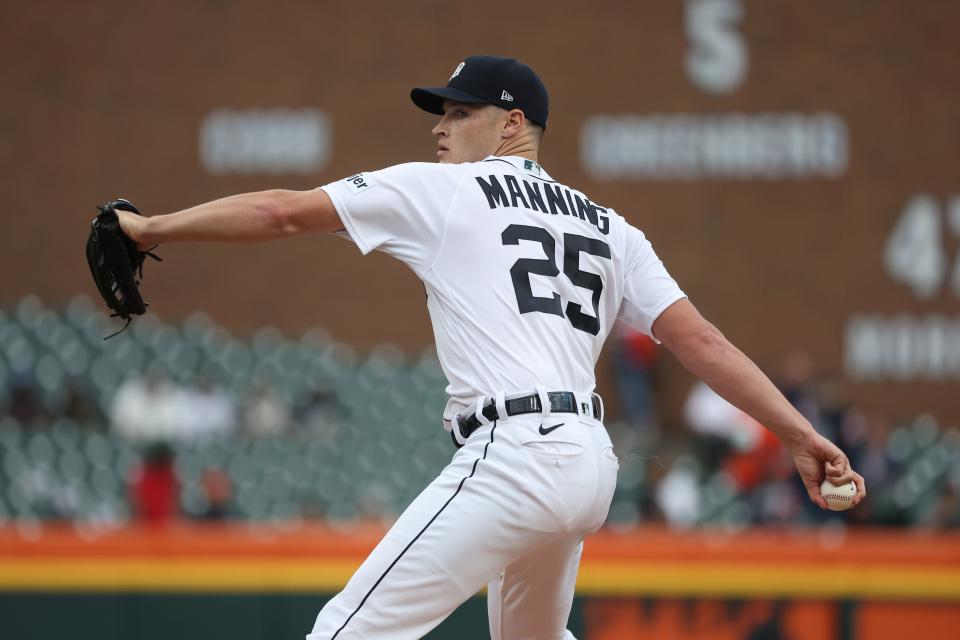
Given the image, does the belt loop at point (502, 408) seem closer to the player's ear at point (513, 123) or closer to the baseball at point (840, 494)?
the player's ear at point (513, 123)

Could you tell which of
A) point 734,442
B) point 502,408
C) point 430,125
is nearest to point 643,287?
point 502,408

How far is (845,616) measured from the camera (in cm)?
549

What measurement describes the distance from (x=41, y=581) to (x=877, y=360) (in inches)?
293

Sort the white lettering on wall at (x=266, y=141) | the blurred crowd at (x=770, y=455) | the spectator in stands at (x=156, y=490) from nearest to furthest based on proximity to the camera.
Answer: the spectator in stands at (x=156, y=490), the blurred crowd at (x=770, y=455), the white lettering on wall at (x=266, y=141)

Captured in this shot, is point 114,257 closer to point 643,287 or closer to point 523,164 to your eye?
point 523,164

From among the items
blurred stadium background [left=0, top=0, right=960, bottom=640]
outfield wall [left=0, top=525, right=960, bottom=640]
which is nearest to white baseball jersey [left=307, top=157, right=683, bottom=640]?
outfield wall [left=0, top=525, right=960, bottom=640]

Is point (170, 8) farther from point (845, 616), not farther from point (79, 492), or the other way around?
point (845, 616)

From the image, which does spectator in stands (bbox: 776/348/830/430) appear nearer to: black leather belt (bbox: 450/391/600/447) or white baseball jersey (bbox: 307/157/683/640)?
white baseball jersey (bbox: 307/157/683/640)

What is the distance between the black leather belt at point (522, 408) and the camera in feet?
10.5

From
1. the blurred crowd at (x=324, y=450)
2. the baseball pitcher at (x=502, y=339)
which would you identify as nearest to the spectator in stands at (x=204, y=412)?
the blurred crowd at (x=324, y=450)

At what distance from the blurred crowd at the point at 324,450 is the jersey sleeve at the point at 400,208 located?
19.2 feet

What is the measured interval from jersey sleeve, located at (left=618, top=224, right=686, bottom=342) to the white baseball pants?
459mm

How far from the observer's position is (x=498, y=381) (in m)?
3.22

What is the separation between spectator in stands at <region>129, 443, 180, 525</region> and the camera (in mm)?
8750
